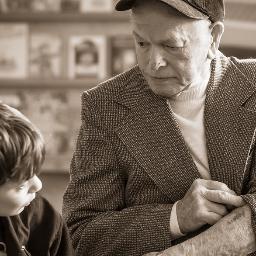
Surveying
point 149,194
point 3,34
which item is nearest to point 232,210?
point 149,194

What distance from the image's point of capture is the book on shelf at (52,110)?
370 cm

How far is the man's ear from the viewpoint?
5.77ft

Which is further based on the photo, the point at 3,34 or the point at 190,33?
the point at 3,34

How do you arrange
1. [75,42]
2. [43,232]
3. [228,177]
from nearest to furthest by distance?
1. [43,232]
2. [228,177]
3. [75,42]

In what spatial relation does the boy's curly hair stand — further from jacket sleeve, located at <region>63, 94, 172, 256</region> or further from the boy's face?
jacket sleeve, located at <region>63, 94, 172, 256</region>

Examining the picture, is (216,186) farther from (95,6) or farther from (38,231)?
(95,6)

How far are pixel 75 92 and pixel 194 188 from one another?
2.07 m

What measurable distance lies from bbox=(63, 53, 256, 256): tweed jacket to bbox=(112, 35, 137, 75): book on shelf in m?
1.78

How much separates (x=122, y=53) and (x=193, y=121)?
1880 mm

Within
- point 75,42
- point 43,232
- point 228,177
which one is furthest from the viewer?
point 75,42

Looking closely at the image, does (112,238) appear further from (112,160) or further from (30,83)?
(30,83)

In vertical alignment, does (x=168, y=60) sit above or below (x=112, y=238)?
above

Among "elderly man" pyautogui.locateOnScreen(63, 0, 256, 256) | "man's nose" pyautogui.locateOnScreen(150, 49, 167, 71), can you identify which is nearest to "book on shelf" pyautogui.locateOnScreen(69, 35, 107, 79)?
"elderly man" pyautogui.locateOnScreen(63, 0, 256, 256)

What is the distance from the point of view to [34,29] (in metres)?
3.67
